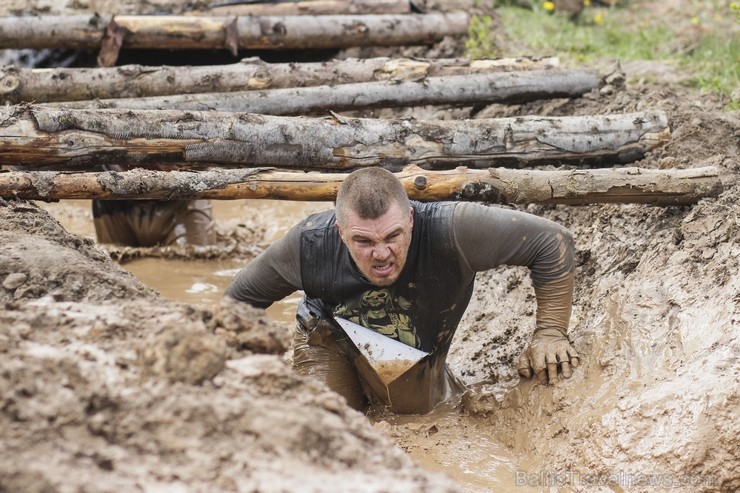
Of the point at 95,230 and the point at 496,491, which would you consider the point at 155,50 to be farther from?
the point at 496,491

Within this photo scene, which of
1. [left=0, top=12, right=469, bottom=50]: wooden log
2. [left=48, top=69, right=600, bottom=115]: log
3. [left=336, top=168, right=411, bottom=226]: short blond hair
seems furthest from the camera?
[left=0, top=12, right=469, bottom=50]: wooden log

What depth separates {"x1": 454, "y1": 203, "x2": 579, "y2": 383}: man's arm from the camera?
4094 mm

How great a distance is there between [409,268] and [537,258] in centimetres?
62

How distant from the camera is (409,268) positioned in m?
4.15

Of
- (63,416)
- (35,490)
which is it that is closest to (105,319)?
(63,416)

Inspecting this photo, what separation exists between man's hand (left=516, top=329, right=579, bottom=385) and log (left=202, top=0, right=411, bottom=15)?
16.3 ft

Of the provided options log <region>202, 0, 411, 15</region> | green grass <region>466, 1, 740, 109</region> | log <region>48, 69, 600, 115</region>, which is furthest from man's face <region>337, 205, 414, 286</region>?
log <region>202, 0, 411, 15</region>

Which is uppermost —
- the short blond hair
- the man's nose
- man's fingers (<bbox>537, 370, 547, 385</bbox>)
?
the short blond hair

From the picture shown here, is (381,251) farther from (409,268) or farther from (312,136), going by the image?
(312,136)

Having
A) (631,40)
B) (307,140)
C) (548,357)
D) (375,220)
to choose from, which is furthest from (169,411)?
(631,40)

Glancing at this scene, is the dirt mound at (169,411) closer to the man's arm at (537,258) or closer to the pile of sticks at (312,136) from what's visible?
the man's arm at (537,258)

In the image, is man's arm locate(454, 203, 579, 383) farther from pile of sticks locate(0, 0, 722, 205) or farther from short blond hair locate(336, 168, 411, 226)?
pile of sticks locate(0, 0, 722, 205)

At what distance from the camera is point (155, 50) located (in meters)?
8.80

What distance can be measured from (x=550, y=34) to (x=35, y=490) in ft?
26.1
